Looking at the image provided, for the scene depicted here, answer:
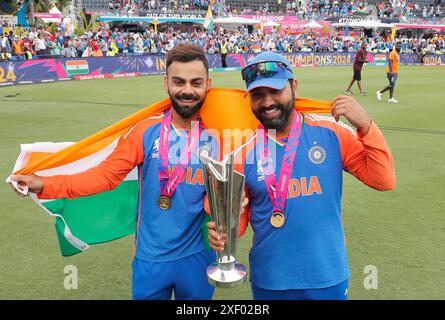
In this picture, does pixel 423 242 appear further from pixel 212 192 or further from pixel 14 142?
pixel 14 142

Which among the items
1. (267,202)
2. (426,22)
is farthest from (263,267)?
(426,22)

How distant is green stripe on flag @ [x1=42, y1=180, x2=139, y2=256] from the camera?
11.4ft

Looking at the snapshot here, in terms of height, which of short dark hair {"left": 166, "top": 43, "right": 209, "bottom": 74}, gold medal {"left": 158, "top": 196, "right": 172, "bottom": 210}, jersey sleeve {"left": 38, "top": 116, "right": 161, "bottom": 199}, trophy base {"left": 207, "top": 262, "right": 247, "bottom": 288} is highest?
short dark hair {"left": 166, "top": 43, "right": 209, "bottom": 74}

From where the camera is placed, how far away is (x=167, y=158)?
104 inches

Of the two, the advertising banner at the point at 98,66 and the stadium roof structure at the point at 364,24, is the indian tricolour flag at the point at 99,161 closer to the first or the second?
the advertising banner at the point at 98,66

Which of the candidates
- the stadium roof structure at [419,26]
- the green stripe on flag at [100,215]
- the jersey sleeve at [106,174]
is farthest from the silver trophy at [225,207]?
the stadium roof structure at [419,26]

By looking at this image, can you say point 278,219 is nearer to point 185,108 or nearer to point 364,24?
point 185,108

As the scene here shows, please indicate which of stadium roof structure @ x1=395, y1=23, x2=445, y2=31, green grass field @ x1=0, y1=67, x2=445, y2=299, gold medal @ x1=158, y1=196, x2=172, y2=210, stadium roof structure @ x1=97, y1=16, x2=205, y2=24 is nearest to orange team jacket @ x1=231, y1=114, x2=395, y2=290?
gold medal @ x1=158, y1=196, x2=172, y2=210

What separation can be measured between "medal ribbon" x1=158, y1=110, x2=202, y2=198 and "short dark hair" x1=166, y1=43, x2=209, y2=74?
361mm

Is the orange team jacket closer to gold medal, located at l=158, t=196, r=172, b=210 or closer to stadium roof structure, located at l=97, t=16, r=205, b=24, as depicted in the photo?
gold medal, located at l=158, t=196, r=172, b=210

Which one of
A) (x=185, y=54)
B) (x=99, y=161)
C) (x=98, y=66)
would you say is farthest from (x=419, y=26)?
(x=185, y=54)

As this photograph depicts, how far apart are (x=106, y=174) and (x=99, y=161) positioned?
503 millimetres

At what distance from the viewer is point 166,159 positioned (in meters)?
2.65

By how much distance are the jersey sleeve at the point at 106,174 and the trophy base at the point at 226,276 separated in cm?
93
